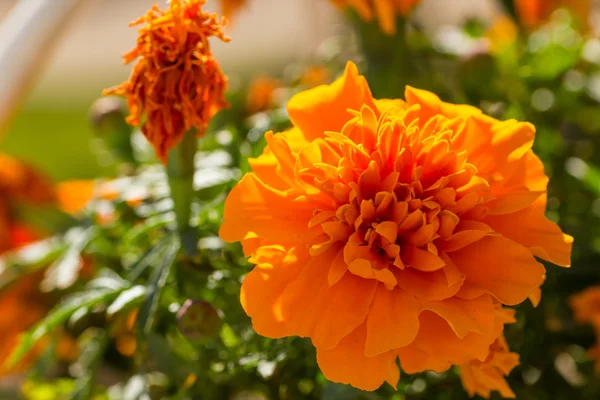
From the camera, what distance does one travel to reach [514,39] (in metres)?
0.96

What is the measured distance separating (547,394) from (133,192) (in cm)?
43

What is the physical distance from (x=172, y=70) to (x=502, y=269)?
0.27 meters

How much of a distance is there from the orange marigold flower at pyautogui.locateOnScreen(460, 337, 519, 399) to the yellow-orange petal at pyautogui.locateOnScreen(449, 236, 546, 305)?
5 centimetres

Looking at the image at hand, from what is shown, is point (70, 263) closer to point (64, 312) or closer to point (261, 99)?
point (64, 312)

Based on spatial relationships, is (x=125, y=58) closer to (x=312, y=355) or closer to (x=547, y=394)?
(x=312, y=355)

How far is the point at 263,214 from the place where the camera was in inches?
18.5

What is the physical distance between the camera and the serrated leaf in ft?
1.82

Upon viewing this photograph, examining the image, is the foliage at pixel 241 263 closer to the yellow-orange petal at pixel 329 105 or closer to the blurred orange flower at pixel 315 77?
the blurred orange flower at pixel 315 77

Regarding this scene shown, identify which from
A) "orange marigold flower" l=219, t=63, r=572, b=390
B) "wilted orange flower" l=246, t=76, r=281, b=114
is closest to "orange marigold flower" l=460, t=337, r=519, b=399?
"orange marigold flower" l=219, t=63, r=572, b=390

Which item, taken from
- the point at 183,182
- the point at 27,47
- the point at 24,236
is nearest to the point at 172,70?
the point at 183,182

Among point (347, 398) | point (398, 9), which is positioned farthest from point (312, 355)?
point (398, 9)

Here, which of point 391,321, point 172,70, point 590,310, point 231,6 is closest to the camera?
point 391,321

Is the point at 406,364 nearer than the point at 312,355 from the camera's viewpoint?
Yes

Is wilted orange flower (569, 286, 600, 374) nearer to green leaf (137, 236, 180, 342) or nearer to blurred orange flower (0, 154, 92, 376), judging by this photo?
green leaf (137, 236, 180, 342)
